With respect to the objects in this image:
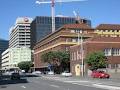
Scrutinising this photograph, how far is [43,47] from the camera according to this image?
166 metres

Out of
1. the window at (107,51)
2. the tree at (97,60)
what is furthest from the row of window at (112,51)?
the tree at (97,60)

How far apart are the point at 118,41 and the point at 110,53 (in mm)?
4996

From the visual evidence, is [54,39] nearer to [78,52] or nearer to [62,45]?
[62,45]

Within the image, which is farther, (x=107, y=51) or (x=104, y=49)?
(x=107, y=51)

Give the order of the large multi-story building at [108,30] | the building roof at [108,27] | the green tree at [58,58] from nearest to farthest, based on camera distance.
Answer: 1. the green tree at [58,58]
2. the large multi-story building at [108,30]
3. the building roof at [108,27]

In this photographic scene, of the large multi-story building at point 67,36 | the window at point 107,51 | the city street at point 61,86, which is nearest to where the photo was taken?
the city street at point 61,86

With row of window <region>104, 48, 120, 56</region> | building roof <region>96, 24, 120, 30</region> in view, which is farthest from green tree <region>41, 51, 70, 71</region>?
building roof <region>96, 24, 120, 30</region>

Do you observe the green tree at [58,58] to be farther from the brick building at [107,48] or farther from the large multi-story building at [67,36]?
the brick building at [107,48]

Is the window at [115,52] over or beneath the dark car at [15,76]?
over

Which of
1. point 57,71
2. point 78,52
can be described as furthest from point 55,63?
point 78,52

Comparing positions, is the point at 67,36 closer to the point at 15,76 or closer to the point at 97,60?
the point at 97,60

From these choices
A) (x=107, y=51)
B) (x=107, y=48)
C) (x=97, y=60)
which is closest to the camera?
(x=97, y=60)

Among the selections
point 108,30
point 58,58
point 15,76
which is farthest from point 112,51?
point 108,30

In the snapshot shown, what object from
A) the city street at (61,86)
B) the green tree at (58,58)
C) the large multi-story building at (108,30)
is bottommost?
the city street at (61,86)
